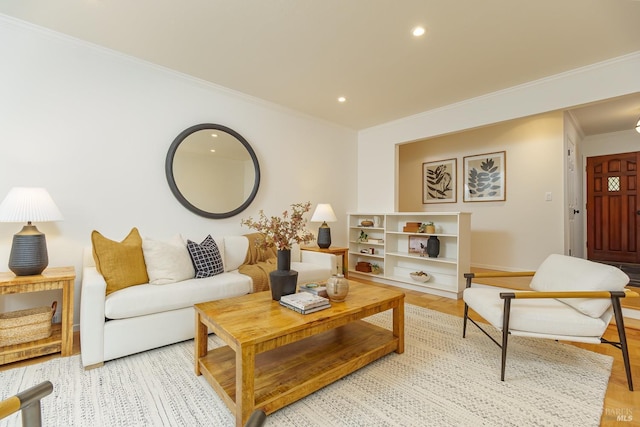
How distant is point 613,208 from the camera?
17.3ft

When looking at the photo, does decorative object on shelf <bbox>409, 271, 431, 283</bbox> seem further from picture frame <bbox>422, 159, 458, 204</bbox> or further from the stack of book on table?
the stack of book on table

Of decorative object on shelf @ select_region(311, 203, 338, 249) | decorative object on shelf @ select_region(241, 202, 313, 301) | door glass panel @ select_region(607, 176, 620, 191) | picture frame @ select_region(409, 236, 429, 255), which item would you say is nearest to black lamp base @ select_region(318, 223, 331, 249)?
decorative object on shelf @ select_region(311, 203, 338, 249)

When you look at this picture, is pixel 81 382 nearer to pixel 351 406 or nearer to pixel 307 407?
pixel 307 407

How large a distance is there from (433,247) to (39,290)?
13.1 ft

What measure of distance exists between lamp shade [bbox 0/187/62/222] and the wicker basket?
686mm

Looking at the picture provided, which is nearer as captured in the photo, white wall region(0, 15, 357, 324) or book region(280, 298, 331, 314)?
book region(280, 298, 331, 314)

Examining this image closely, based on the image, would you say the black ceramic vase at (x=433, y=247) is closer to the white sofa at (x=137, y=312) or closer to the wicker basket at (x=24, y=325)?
the white sofa at (x=137, y=312)

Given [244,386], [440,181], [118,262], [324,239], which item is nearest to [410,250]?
[324,239]

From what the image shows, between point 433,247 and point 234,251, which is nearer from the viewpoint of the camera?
point 234,251

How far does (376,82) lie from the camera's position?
3.20 metres

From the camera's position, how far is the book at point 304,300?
69.5 inches

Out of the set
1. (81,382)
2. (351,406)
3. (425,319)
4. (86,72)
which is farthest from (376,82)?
(81,382)

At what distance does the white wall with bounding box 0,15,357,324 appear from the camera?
2.31 meters

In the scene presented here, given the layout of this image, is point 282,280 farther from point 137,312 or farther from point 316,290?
point 137,312
